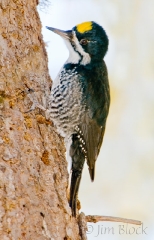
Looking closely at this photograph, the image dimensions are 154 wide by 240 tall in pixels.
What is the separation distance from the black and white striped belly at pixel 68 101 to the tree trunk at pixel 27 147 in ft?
0.47

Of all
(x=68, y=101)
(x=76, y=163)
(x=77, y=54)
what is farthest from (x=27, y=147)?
(x=77, y=54)

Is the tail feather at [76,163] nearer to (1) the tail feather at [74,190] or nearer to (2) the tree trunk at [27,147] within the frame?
(1) the tail feather at [74,190]

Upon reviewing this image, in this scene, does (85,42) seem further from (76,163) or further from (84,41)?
(76,163)

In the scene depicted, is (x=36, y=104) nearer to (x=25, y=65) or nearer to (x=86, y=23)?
(x=25, y=65)

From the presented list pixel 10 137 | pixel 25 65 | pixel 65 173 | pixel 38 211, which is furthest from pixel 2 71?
pixel 38 211

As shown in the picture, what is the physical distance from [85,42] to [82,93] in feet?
1.24

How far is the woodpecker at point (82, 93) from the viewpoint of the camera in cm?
317

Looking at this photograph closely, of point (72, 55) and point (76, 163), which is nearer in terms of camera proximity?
point (76, 163)

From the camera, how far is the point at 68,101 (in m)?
3.28

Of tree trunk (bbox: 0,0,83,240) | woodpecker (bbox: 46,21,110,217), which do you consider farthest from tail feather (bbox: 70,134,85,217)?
tree trunk (bbox: 0,0,83,240)

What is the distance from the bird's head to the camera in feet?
10.5

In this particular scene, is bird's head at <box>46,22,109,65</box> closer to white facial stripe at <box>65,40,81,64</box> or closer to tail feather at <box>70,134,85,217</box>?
white facial stripe at <box>65,40,81,64</box>

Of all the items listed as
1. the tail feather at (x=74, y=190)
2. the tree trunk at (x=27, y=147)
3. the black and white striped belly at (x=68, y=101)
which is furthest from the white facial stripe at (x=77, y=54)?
the tail feather at (x=74, y=190)

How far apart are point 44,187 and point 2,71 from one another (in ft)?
2.43
